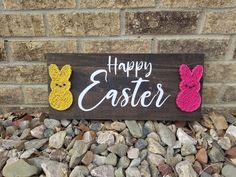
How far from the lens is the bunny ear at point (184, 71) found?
130 cm

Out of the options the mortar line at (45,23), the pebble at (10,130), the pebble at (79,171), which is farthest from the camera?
the pebble at (10,130)

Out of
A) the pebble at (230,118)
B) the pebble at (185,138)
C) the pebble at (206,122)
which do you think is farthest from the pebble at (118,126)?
the pebble at (230,118)

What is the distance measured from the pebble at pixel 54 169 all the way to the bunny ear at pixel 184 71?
56 centimetres

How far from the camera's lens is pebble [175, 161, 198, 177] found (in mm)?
1156

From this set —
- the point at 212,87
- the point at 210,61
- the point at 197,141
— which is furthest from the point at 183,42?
Result: the point at 197,141

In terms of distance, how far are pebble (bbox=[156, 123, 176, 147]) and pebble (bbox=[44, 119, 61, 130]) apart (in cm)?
41

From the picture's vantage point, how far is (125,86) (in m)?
1.34

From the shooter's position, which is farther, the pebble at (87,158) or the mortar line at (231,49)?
the mortar line at (231,49)

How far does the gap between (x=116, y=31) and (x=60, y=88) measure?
1.03ft

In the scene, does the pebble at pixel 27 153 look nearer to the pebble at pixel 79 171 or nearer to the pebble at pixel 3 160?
the pebble at pixel 3 160

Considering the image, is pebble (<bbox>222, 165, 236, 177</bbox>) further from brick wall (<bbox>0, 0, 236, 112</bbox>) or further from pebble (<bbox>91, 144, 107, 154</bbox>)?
pebble (<bbox>91, 144, 107, 154</bbox>)

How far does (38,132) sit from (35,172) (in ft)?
0.67

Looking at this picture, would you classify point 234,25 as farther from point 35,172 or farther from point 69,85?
point 35,172

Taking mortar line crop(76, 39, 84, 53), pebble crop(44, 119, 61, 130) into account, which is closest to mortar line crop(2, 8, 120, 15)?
mortar line crop(76, 39, 84, 53)
